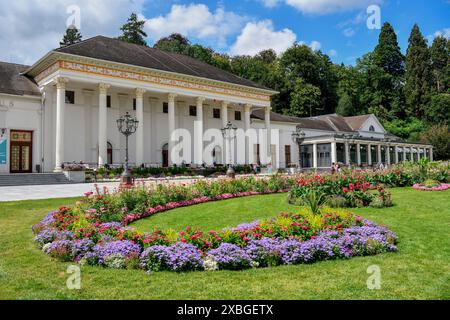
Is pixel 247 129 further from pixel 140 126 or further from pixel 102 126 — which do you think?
pixel 102 126

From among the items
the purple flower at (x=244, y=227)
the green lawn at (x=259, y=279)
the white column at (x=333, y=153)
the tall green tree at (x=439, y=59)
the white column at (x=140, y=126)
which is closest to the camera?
the green lawn at (x=259, y=279)

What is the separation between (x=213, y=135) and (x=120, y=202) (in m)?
31.0

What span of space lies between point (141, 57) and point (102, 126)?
352 inches

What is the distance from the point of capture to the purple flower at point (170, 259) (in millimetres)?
6258

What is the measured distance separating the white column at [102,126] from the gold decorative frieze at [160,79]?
1.40 meters

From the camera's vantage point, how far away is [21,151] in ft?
100

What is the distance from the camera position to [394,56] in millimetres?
77938

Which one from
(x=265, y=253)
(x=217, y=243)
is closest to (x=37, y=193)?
(x=217, y=243)

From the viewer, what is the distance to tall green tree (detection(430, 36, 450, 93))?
240 feet

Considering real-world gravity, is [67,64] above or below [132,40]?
below

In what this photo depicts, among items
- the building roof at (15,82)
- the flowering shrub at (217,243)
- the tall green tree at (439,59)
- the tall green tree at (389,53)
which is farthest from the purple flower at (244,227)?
the tall green tree at (389,53)

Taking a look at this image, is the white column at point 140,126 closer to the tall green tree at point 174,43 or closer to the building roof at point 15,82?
the building roof at point 15,82
